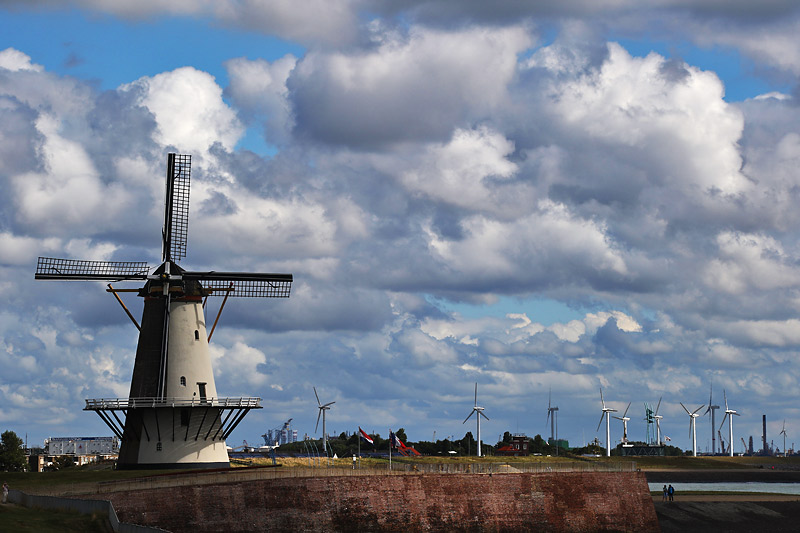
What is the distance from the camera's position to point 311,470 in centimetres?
7781

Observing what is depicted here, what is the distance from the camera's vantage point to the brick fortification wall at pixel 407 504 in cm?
7031

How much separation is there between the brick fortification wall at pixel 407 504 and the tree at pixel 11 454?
7173cm

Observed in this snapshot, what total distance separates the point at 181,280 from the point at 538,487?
111 ft

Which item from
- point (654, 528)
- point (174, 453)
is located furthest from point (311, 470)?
point (654, 528)

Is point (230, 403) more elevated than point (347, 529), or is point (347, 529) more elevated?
point (230, 403)

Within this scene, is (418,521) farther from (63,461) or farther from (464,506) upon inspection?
(63,461)

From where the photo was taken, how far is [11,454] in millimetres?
133625

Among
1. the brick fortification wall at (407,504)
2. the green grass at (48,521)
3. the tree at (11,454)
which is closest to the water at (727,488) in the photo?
the brick fortification wall at (407,504)

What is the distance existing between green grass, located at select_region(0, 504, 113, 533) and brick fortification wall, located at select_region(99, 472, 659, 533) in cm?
862

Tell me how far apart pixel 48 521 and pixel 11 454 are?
84.8 metres

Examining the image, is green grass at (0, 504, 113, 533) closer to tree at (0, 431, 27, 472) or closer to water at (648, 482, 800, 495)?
tree at (0, 431, 27, 472)

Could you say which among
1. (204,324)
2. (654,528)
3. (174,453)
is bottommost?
(654,528)

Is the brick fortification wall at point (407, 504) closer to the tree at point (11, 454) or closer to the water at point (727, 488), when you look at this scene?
the water at point (727, 488)

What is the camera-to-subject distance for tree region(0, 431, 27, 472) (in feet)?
436
